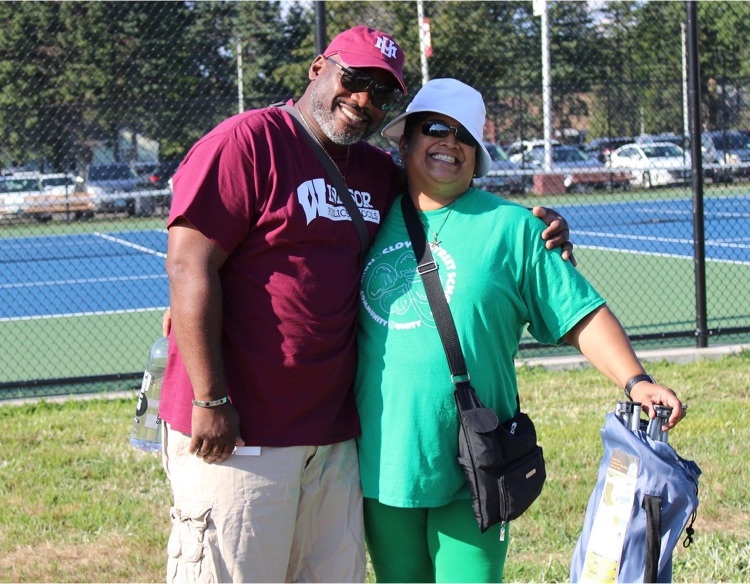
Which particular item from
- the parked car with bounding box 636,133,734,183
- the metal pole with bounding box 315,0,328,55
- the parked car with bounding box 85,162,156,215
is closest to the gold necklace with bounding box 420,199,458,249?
the metal pole with bounding box 315,0,328,55

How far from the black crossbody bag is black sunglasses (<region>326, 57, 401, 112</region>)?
50 centimetres

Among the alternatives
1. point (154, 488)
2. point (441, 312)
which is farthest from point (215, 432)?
point (154, 488)

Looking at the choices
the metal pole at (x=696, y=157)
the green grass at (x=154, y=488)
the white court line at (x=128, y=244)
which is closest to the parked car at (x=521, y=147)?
the metal pole at (x=696, y=157)

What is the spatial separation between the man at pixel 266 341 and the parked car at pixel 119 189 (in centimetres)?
986

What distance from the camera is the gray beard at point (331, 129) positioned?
3074mm

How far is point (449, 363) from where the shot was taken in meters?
2.95

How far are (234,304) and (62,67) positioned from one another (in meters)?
11.0

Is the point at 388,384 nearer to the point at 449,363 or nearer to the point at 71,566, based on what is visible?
the point at 449,363

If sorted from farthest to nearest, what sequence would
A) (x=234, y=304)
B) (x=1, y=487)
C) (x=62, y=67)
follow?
(x=62, y=67) < (x=1, y=487) < (x=234, y=304)

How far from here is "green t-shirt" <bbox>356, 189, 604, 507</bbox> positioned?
2.97 metres

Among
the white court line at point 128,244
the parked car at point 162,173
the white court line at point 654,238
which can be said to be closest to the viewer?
the parked car at point 162,173

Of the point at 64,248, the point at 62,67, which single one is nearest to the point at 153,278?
the point at 62,67

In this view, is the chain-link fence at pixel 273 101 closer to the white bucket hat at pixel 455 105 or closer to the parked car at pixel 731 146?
the parked car at pixel 731 146

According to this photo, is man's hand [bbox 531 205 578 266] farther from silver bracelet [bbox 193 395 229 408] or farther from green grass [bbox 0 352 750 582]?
green grass [bbox 0 352 750 582]
